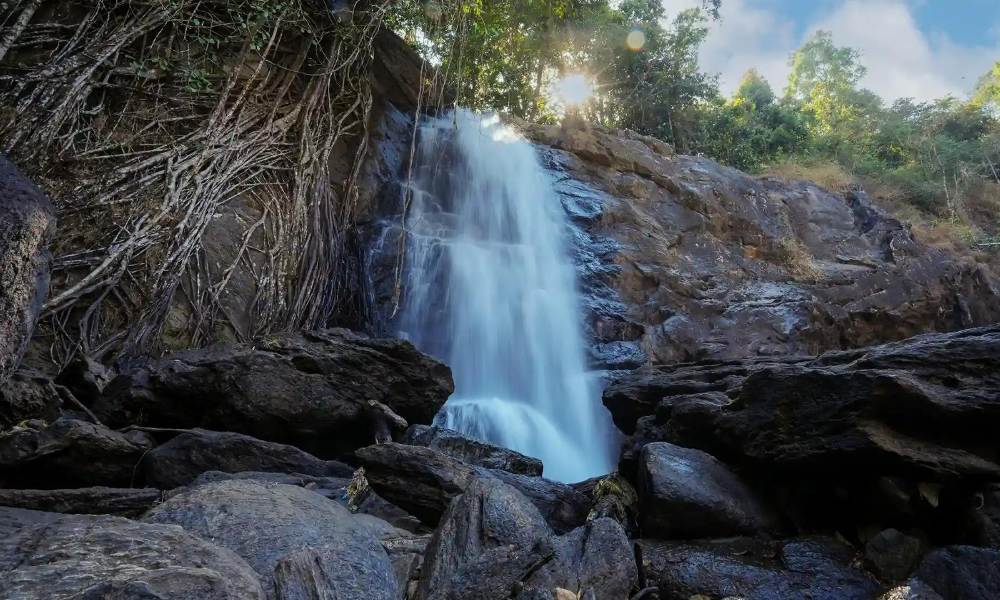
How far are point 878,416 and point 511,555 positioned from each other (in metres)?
2.22

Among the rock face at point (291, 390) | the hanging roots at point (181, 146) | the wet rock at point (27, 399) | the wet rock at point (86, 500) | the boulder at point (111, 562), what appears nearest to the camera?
the boulder at point (111, 562)

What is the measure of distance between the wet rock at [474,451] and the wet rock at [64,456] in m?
1.93

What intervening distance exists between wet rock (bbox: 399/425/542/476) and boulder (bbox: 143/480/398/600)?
5.01 ft

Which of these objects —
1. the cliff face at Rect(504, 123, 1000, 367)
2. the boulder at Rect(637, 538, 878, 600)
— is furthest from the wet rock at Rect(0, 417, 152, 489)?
the cliff face at Rect(504, 123, 1000, 367)

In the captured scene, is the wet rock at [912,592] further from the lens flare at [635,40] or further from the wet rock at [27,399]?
the lens flare at [635,40]

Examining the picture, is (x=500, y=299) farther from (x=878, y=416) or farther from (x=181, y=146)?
(x=878, y=416)

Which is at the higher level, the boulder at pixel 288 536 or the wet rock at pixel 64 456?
the wet rock at pixel 64 456

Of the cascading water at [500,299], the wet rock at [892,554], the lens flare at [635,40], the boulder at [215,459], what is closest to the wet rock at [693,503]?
the wet rock at [892,554]

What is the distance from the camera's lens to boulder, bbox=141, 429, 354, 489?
12.5 feet

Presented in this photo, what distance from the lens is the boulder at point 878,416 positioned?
3268 millimetres

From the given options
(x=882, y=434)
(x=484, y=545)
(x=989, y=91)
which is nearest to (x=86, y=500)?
(x=484, y=545)

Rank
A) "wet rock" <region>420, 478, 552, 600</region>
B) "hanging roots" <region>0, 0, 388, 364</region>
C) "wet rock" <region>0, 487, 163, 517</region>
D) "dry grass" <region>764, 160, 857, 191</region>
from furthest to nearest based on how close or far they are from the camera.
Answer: "dry grass" <region>764, 160, 857, 191</region> → "hanging roots" <region>0, 0, 388, 364</region> → "wet rock" <region>0, 487, 163, 517</region> → "wet rock" <region>420, 478, 552, 600</region>

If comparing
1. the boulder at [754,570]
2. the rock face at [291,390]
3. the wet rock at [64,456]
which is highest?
the rock face at [291,390]

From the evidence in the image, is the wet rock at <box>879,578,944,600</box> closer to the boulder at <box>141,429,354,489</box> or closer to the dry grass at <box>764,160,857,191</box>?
the boulder at <box>141,429,354,489</box>
